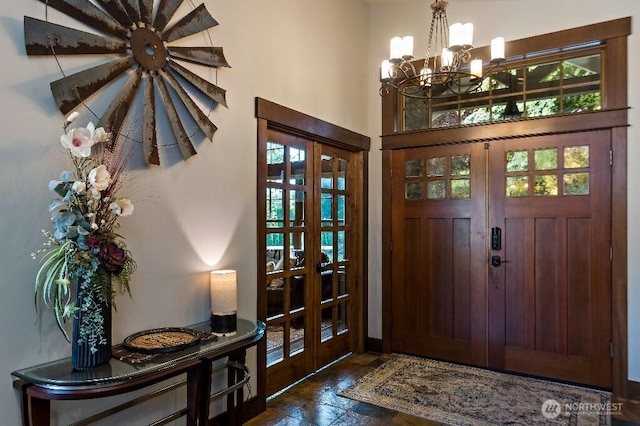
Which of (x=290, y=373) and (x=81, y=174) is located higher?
(x=81, y=174)

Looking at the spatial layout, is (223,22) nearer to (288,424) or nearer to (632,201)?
(288,424)

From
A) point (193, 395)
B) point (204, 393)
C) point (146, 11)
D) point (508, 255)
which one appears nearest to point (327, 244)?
point (508, 255)

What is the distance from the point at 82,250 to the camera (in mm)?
1812

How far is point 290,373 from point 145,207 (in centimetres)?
195

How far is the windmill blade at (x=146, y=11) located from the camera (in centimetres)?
232

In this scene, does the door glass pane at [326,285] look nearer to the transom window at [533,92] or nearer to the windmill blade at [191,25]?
the transom window at [533,92]

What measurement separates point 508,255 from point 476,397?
4.13 ft

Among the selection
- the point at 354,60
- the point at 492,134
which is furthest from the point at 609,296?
the point at 354,60

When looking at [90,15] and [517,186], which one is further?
[517,186]

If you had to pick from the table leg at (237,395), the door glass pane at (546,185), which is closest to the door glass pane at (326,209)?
the table leg at (237,395)

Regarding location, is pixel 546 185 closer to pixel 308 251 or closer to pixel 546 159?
pixel 546 159

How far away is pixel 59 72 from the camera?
1.97 meters

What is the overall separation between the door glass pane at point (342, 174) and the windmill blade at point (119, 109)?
7.53 ft

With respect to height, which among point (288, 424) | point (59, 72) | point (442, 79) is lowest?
point (288, 424)
